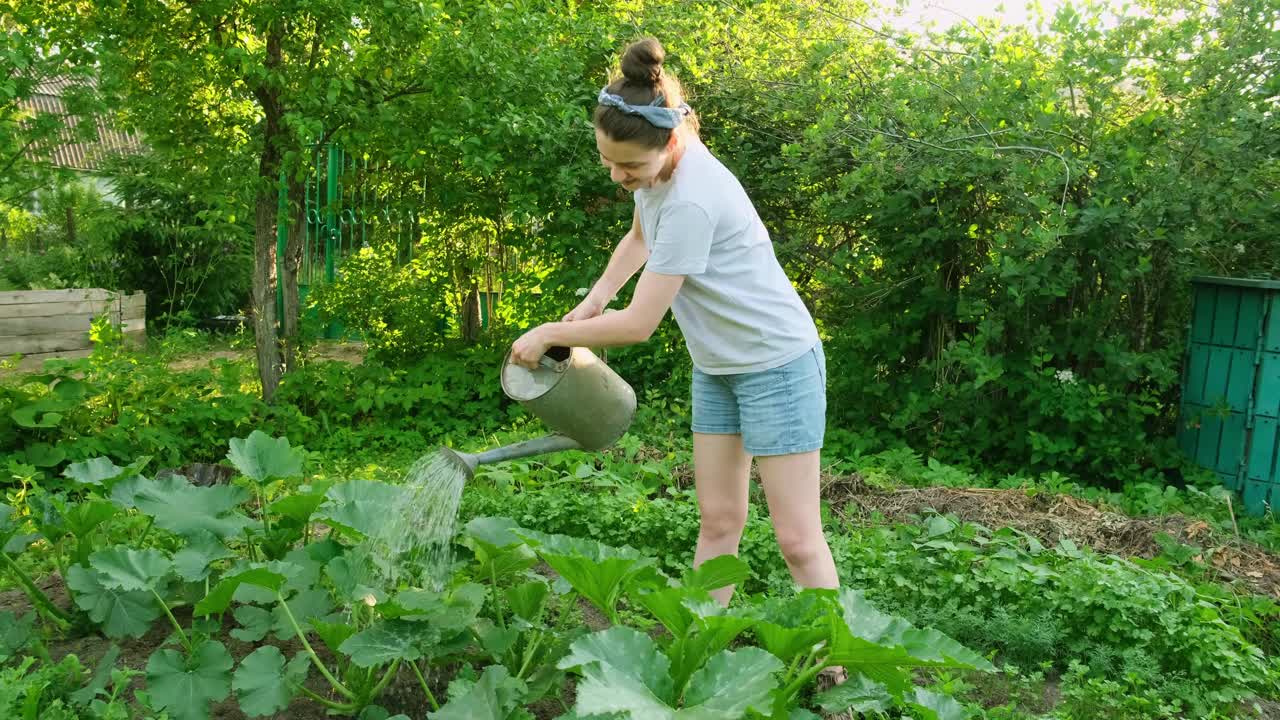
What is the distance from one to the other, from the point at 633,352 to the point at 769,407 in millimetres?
3684

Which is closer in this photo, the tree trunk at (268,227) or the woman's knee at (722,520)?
the woman's knee at (722,520)

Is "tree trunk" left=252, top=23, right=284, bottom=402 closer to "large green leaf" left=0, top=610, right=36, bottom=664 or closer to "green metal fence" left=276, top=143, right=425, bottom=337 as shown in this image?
"green metal fence" left=276, top=143, right=425, bottom=337

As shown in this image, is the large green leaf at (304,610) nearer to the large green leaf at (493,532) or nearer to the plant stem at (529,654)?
the large green leaf at (493,532)

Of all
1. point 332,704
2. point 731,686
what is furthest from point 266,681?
point 731,686

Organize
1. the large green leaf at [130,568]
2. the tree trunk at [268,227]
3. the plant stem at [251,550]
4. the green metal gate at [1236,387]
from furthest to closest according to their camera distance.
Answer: the tree trunk at [268,227], the green metal gate at [1236,387], the plant stem at [251,550], the large green leaf at [130,568]

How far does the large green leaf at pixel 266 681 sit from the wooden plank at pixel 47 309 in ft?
17.4

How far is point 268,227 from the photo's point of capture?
557 centimetres

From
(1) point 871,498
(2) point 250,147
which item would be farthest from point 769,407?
(2) point 250,147

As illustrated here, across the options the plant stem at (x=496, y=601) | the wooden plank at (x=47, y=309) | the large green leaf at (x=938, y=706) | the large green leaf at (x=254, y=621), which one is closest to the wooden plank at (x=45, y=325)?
the wooden plank at (x=47, y=309)

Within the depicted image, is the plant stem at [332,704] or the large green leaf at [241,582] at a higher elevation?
the large green leaf at [241,582]

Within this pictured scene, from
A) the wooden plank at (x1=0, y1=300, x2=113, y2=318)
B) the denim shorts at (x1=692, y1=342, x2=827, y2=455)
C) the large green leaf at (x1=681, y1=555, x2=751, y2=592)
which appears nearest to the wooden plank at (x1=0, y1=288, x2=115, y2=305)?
the wooden plank at (x1=0, y1=300, x2=113, y2=318)

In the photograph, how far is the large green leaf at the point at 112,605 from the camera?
234cm

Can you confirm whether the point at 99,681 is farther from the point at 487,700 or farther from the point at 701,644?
the point at 701,644

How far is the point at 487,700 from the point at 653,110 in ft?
3.82
